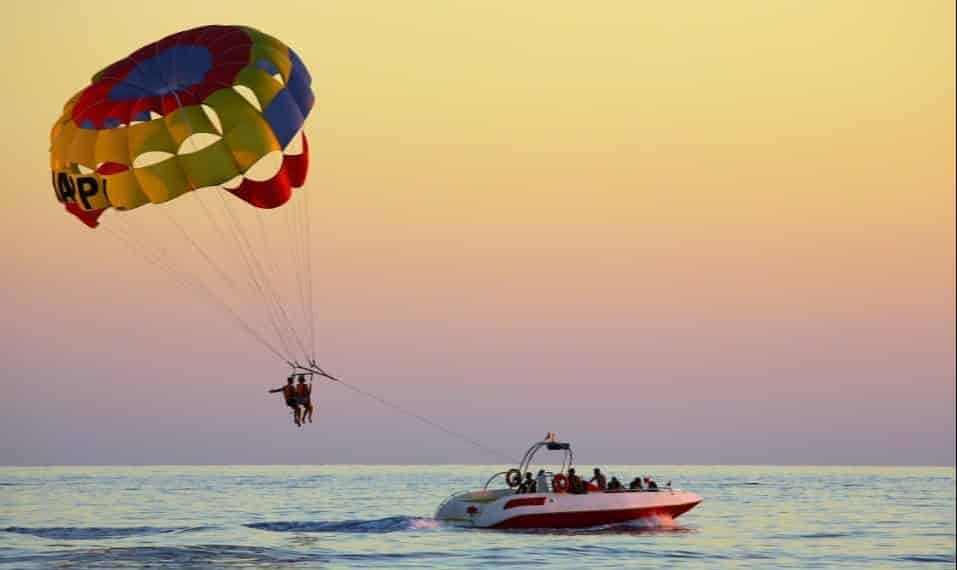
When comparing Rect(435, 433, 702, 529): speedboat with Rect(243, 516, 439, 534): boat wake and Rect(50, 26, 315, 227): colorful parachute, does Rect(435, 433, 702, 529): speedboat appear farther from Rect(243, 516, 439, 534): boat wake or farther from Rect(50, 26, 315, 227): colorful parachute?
Rect(50, 26, 315, 227): colorful parachute

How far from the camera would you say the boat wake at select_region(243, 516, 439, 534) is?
51.9 m

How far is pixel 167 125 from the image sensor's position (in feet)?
119

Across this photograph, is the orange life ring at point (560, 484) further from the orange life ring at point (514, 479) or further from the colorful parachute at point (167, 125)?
the colorful parachute at point (167, 125)

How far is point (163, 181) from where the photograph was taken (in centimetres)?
3659

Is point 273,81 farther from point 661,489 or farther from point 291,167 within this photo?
point 661,489

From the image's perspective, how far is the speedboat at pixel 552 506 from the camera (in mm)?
45969

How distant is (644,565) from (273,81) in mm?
15535

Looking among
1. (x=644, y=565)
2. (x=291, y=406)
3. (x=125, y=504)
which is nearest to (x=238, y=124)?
(x=291, y=406)

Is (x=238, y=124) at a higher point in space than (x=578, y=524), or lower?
higher

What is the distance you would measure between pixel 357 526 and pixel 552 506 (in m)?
10.4

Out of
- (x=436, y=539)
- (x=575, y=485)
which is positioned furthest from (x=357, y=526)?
(x=575, y=485)

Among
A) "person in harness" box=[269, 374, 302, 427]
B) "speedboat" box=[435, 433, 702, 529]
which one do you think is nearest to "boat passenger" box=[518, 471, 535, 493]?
"speedboat" box=[435, 433, 702, 529]

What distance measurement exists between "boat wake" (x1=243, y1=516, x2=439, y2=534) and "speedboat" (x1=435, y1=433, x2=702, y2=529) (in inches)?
121

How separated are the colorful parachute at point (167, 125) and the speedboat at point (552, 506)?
13893mm
